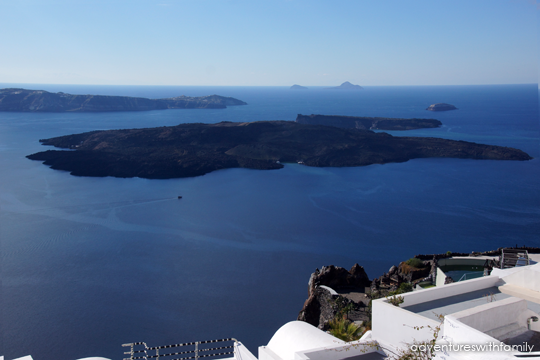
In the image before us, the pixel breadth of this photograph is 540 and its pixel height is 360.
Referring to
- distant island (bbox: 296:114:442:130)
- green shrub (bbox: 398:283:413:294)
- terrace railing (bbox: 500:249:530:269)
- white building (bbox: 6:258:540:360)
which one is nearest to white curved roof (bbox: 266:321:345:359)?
white building (bbox: 6:258:540:360)

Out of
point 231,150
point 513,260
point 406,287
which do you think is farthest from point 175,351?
point 231,150

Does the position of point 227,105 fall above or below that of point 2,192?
above

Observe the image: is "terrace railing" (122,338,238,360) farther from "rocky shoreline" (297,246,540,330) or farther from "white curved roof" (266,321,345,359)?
"rocky shoreline" (297,246,540,330)

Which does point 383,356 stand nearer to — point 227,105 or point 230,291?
point 230,291

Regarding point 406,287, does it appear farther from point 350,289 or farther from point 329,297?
point 350,289

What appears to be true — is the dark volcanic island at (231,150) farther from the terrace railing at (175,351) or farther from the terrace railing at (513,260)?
the terrace railing at (513,260)

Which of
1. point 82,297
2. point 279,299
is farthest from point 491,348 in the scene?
point 82,297

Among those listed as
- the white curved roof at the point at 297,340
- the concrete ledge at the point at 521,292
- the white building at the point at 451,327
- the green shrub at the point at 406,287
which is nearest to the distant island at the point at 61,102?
the green shrub at the point at 406,287
